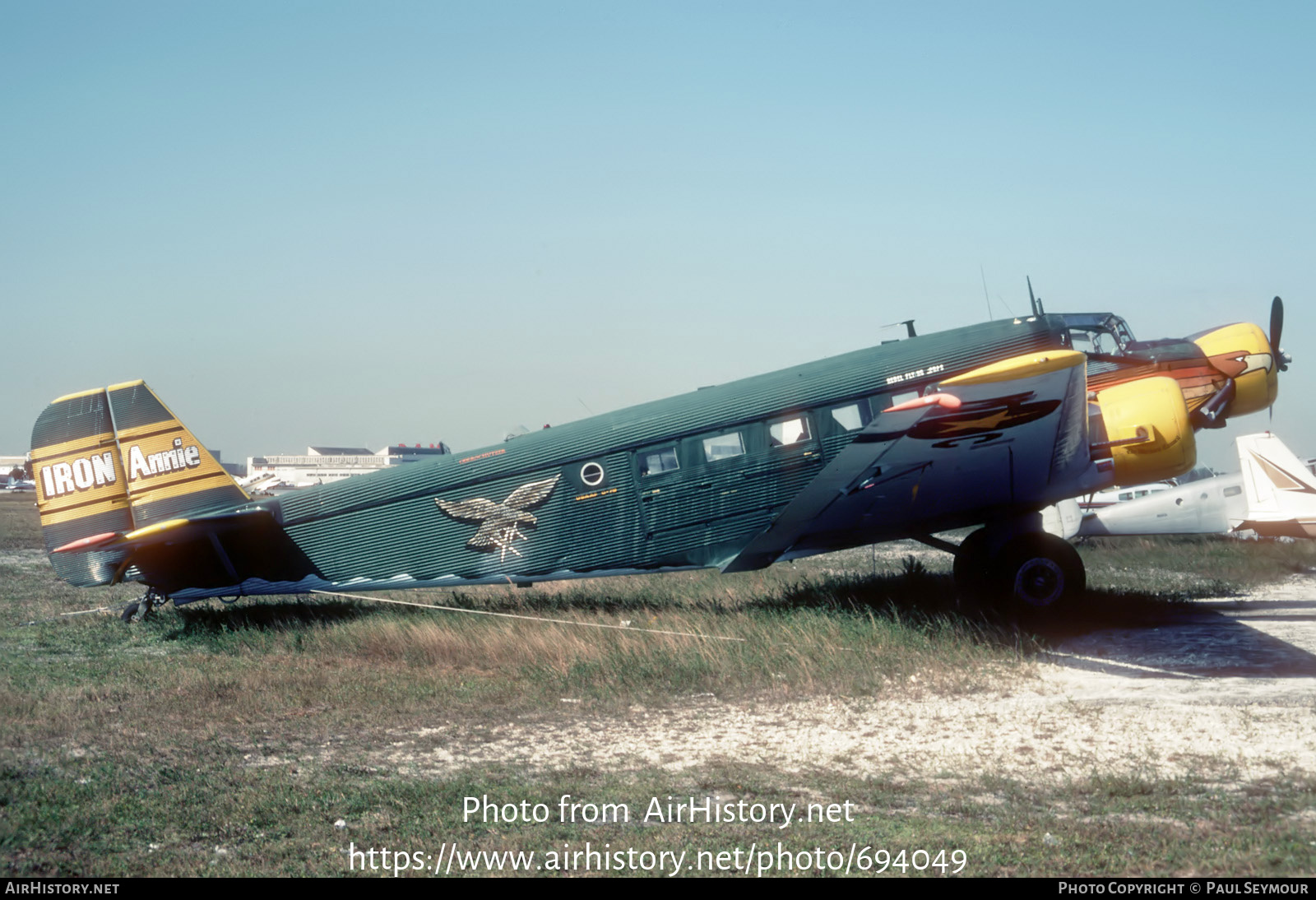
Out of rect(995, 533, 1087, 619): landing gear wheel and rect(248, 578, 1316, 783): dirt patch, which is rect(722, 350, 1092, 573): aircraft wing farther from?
rect(248, 578, 1316, 783): dirt patch

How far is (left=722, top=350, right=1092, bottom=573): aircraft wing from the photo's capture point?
27.0 ft

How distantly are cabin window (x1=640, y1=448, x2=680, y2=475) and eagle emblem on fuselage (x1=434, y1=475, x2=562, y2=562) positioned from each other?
1.06 meters

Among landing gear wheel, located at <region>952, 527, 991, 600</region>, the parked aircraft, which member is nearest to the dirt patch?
landing gear wheel, located at <region>952, 527, 991, 600</region>

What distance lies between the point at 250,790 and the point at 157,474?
771 cm

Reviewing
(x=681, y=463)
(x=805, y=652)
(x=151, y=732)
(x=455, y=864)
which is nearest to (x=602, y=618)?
(x=681, y=463)

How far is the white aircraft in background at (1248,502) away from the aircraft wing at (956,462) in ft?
33.0

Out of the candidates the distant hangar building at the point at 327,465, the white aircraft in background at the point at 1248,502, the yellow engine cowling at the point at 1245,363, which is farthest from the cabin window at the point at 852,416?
the distant hangar building at the point at 327,465

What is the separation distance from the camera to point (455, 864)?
15.4 feet

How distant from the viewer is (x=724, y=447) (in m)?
10.7

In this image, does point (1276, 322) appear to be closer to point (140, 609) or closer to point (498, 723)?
point (498, 723)

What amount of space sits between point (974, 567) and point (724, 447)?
324 centimetres

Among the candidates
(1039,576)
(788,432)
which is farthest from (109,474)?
(1039,576)

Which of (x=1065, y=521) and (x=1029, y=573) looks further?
(x=1065, y=521)

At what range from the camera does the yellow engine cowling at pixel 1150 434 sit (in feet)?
31.8
